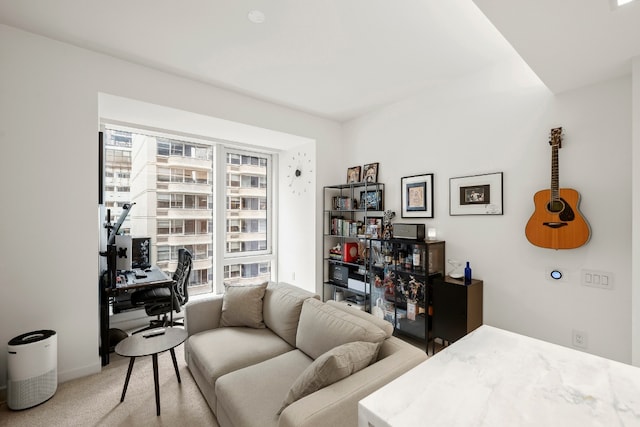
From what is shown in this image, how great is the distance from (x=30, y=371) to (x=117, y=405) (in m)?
0.68

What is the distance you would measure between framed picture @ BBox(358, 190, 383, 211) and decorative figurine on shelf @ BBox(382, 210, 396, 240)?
18 cm

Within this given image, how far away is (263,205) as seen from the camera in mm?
4719

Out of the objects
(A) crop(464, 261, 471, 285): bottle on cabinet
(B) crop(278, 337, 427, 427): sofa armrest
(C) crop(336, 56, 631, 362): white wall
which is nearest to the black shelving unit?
(C) crop(336, 56, 631, 362): white wall

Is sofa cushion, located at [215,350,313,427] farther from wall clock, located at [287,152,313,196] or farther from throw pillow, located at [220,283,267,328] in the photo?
wall clock, located at [287,152,313,196]

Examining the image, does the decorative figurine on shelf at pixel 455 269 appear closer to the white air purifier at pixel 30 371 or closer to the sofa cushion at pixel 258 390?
the sofa cushion at pixel 258 390

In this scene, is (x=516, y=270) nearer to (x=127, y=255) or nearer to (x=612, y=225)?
(x=612, y=225)

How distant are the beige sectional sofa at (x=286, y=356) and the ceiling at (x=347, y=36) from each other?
6.27 feet

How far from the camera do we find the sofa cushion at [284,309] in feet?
7.42

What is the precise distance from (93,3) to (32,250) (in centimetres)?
194

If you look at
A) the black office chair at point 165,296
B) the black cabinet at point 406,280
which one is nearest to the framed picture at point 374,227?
A: the black cabinet at point 406,280

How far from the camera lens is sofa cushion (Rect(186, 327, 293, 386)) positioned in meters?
1.94

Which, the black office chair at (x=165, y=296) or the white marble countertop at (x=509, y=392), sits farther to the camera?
the black office chair at (x=165, y=296)

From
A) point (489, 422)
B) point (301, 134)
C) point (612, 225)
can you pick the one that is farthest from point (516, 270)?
point (301, 134)

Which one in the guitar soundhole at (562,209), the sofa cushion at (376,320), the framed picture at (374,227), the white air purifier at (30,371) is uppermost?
the guitar soundhole at (562,209)
